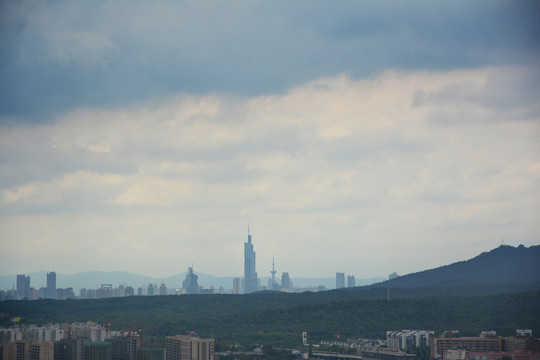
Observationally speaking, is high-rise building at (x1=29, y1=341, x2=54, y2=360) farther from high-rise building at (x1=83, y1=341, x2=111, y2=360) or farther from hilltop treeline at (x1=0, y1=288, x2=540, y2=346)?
hilltop treeline at (x1=0, y1=288, x2=540, y2=346)

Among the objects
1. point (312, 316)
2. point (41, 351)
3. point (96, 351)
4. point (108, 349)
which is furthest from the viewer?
point (312, 316)

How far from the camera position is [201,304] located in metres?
139

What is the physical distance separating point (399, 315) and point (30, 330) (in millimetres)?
45256

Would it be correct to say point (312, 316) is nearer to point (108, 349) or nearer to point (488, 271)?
point (108, 349)

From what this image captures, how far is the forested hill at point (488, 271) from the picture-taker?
154m

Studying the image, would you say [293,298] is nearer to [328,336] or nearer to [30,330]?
[328,336]

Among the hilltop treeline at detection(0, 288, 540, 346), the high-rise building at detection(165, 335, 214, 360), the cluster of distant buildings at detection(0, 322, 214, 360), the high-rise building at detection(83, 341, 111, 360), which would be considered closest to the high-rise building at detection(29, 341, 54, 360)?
the cluster of distant buildings at detection(0, 322, 214, 360)

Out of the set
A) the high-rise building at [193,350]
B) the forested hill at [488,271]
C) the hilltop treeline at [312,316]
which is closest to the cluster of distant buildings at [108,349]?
the high-rise building at [193,350]

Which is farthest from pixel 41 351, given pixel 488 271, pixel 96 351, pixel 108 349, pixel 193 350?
pixel 488 271

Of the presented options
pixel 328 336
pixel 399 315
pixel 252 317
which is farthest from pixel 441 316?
pixel 252 317

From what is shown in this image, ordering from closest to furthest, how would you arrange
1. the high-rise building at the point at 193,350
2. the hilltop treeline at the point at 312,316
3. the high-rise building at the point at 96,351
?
the high-rise building at the point at 193,350, the high-rise building at the point at 96,351, the hilltop treeline at the point at 312,316

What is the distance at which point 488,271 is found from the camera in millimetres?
163375

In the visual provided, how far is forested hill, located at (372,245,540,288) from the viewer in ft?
505

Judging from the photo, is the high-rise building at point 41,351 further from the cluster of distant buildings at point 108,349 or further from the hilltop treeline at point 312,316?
the hilltop treeline at point 312,316
